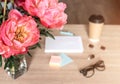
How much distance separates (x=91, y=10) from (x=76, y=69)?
177cm

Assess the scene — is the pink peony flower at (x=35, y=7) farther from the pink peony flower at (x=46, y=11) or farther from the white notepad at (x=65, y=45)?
the white notepad at (x=65, y=45)

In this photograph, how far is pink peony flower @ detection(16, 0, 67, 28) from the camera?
0.78 meters

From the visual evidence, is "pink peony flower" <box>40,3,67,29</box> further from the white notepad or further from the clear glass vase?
the white notepad

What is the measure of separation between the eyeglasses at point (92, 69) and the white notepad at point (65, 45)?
12cm

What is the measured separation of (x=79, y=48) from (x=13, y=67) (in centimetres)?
37

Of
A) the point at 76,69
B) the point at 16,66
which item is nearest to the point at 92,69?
the point at 76,69

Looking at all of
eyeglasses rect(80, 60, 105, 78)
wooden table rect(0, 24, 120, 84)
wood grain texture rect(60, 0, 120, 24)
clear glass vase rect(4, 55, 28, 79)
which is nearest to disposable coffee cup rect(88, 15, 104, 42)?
wooden table rect(0, 24, 120, 84)

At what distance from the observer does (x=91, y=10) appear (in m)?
2.78

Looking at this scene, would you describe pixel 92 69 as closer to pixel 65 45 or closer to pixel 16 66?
pixel 65 45

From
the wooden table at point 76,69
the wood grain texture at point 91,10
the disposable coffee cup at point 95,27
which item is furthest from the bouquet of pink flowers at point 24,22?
the wood grain texture at point 91,10

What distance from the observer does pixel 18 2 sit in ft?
2.84

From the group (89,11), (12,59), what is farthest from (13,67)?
(89,11)

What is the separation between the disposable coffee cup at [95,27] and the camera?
4.07 ft

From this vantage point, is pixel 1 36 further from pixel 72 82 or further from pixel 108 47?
pixel 108 47
